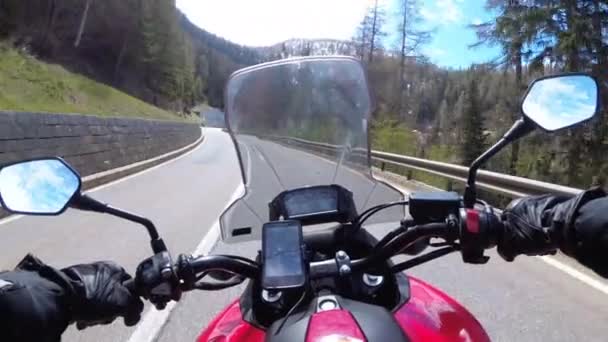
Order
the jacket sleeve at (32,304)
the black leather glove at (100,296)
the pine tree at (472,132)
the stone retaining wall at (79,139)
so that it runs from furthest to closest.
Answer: the pine tree at (472,132) < the stone retaining wall at (79,139) < the black leather glove at (100,296) < the jacket sleeve at (32,304)

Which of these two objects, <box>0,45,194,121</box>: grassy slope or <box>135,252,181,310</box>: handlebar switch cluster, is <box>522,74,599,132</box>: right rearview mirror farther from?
<box>0,45,194,121</box>: grassy slope

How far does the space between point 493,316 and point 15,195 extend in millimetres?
3582

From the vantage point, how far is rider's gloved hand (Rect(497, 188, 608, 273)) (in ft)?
4.27

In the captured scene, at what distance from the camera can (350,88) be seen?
2.12 meters

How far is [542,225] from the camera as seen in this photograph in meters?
1.49

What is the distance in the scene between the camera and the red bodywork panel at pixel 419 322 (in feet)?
4.63

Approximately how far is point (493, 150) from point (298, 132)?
0.83 metres

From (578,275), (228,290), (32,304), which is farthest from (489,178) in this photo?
(32,304)

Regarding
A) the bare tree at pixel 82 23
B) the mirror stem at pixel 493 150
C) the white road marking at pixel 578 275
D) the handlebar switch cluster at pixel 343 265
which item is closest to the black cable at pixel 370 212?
the mirror stem at pixel 493 150

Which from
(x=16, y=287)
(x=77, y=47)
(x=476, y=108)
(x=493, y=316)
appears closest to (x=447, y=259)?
(x=493, y=316)

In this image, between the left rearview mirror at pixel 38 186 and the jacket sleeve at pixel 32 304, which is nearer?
the jacket sleeve at pixel 32 304

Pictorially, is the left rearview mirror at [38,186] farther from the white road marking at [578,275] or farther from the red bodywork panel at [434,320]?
the white road marking at [578,275]

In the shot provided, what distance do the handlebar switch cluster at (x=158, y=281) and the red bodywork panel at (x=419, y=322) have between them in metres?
0.19

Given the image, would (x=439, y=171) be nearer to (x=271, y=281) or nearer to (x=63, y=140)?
(x=63, y=140)
